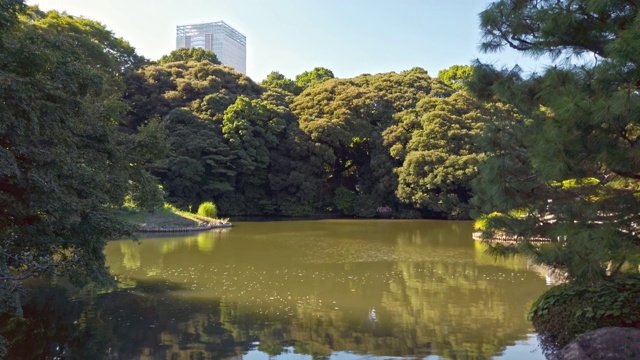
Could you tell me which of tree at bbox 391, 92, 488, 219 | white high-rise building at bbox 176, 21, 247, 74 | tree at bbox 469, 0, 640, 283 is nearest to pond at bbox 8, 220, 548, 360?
tree at bbox 469, 0, 640, 283

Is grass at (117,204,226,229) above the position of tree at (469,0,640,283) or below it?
below

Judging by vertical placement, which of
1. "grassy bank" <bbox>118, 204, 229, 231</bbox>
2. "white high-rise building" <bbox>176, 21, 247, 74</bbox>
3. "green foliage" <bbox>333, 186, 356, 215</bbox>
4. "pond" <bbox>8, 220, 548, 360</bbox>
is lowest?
"pond" <bbox>8, 220, 548, 360</bbox>

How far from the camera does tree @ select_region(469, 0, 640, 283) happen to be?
296 centimetres

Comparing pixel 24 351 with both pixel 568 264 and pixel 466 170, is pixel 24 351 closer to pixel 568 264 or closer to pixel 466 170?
pixel 568 264

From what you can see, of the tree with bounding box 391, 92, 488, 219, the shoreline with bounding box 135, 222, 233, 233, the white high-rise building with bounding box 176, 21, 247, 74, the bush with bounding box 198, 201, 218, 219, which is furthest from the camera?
the white high-rise building with bounding box 176, 21, 247, 74

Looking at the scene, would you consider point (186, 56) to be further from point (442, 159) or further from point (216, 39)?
point (216, 39)

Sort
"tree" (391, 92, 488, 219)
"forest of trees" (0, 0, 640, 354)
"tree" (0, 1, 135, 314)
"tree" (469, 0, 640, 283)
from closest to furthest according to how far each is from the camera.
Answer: "tree" (469, 0, 640, 283) < "forest of trees" (0, 0, 640, 354) < "tree" (0, 1, 135, 314) < "tree" (391, 92, 488, 219)

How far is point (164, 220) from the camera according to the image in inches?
780

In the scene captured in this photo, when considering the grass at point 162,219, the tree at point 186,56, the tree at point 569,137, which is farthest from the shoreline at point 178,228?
the tree at point 186,56

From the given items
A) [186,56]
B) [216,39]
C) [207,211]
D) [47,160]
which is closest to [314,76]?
[186,56]

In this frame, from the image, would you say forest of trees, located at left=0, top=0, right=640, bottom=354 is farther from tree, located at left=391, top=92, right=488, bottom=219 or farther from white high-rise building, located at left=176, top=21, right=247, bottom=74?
white high-rise building, located at left=176, top=21, right=247, bottom=74

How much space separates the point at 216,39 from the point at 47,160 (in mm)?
78891

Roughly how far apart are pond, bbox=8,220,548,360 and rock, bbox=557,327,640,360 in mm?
1380

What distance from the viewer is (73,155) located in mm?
5758
